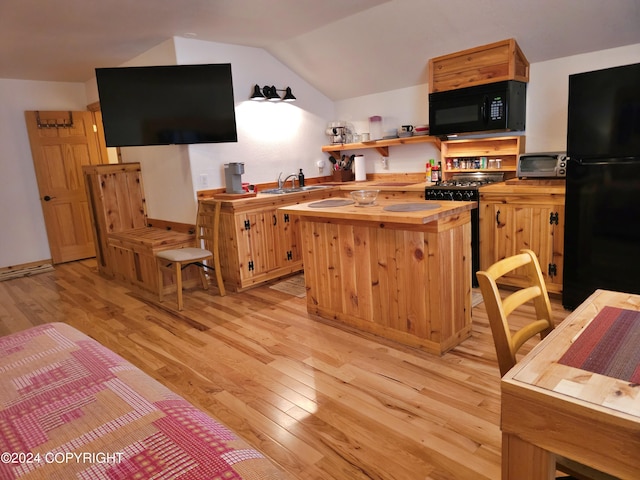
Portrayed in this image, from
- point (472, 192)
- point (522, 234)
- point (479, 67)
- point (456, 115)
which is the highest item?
point (479, 67)

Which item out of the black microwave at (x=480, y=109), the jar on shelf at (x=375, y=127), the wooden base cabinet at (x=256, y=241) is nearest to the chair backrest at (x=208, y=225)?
the wooden base cabinet at (x=256, y=241)

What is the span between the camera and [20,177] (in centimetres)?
563

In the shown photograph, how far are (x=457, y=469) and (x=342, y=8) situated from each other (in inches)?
A: 142

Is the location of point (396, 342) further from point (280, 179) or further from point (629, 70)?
point (280, 179)

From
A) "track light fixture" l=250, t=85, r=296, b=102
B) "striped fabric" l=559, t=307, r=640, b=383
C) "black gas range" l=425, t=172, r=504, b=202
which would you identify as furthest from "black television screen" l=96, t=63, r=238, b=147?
"striped fabric" l=559, t=307, r=640, b=383

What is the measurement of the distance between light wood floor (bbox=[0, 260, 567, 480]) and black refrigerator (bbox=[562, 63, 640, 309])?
495 mm

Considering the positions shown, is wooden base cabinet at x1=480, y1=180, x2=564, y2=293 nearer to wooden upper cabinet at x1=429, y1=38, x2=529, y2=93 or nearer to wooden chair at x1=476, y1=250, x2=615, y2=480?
wooden upper cabinet at x1=429, y1=38, x2=529, y2=93

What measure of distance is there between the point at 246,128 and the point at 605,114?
3.34m

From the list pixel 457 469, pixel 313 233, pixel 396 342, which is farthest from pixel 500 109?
pixel 457 469

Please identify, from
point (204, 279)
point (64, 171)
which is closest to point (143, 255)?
point (204, 279)

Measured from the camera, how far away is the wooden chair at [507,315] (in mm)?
1181

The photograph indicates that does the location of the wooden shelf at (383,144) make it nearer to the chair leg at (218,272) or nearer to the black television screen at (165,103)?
the black television screen at (165,103)

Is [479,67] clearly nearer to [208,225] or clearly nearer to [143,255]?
[208,225]

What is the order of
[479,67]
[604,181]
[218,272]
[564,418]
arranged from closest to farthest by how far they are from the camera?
[564,418], [604,181], [479,67], [218,272]
